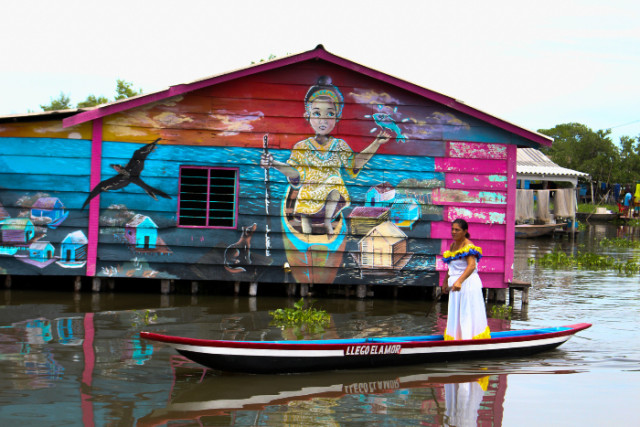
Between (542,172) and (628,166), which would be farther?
(628,166)

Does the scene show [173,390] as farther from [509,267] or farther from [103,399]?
[509,267]

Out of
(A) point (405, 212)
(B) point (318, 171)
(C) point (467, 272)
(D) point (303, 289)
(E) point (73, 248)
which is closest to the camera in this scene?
(C) point (467, 272)

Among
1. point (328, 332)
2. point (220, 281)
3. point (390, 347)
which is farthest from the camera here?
point (220, 281)

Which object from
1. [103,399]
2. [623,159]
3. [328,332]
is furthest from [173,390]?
[623,159]

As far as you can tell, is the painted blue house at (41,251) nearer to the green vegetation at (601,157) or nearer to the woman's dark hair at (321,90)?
the woman's dark hair at (321,90)

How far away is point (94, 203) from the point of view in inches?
507

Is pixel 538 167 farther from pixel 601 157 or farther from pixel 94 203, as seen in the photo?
pixel 94 203

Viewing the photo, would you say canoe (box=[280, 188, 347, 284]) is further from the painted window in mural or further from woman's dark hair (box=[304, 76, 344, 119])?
woman's dark hair (box=[304, 76, 344, 119])

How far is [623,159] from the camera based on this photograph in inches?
1966

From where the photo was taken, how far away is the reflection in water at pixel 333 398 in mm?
6844

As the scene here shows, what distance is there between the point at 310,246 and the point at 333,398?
5868 mm

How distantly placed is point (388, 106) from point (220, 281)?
4.83 m

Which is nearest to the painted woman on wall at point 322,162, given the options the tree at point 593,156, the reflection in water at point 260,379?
the reflection in water at point 260,379

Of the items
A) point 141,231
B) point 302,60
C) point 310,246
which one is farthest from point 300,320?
point 302,60
